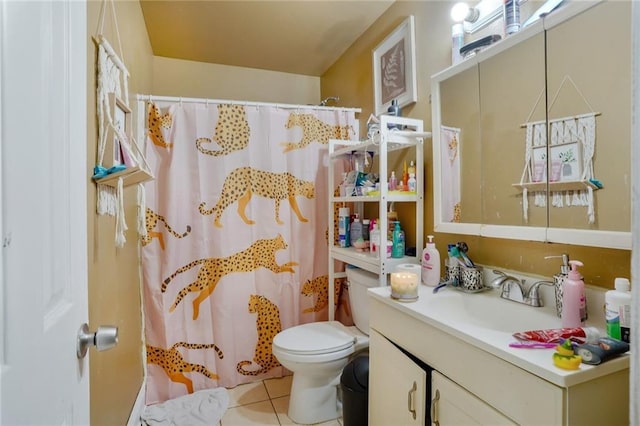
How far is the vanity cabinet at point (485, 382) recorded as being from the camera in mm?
737

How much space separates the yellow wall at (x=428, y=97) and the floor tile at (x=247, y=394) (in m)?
1.39

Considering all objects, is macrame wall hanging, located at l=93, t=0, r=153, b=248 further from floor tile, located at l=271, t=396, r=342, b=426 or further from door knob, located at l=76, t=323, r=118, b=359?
floor tile, located at l=271, t=396, r=342, b=426

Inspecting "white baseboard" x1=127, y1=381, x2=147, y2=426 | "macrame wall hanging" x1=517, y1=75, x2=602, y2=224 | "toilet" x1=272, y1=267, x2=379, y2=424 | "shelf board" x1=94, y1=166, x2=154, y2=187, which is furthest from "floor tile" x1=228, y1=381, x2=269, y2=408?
"macrame wall hanging" x1=517, y1=75, x2=602, y2=224

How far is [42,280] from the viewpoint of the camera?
0.51 meters

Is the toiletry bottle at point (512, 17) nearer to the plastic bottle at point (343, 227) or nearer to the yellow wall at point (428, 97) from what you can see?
the yellow wall at point (428, 97)

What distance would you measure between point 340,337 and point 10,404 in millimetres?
1585

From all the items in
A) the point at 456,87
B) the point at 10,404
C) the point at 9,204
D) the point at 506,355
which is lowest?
the point at 506,355

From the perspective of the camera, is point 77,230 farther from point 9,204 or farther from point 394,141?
point 394,141

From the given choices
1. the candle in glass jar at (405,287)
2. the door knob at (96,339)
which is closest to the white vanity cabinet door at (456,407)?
the candle in glass jar at (405,287)

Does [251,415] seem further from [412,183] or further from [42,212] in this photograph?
[42,212]

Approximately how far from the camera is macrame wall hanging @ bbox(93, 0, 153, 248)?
3.72 feet

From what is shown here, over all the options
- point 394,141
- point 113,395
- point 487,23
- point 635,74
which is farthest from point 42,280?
point 487,23

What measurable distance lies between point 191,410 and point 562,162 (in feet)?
7.09

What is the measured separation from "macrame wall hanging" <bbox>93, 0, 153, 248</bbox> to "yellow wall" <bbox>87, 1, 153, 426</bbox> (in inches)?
1.3
